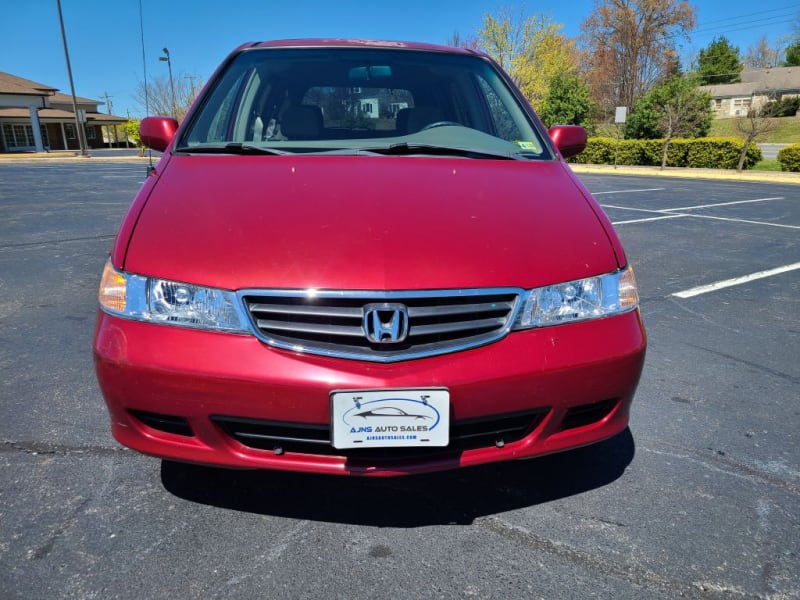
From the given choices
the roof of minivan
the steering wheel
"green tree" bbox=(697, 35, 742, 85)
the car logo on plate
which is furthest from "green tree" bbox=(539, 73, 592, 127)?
"green tree" bbox=(697, 35, 742, 85)

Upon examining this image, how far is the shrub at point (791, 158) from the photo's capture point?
2183 centimetres

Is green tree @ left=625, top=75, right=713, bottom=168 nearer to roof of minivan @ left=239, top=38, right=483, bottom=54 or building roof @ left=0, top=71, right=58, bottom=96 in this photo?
roof of minivan @ left=239, top=38, right=483, bottom=54

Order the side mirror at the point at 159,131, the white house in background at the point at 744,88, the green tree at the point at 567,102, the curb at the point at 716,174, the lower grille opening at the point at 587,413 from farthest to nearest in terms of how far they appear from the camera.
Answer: the white house in background at the point at 744,88
the green tree at the point at 567,102
the curb at the point at 716,174
the side mirror at the point at 159,131
the lower grille opening at the point at 587,413

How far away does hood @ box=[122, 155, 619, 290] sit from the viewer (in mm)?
1706

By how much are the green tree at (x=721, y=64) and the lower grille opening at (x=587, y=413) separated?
7460cm

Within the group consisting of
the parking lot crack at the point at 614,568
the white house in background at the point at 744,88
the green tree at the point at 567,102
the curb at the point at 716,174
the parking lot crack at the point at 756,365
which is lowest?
the curb at the point at 716,174

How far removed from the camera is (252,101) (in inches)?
119

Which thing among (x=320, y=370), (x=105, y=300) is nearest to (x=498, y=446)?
(x=320, y=370)

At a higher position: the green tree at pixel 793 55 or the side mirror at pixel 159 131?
the green tree at pixel 793 55

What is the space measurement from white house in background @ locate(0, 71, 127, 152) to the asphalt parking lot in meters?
43.4

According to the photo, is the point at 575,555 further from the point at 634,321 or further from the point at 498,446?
the point at 634,321

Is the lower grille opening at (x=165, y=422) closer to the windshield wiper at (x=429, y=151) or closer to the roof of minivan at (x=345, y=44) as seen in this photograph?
the windshield wiper at (x=429, y=151)

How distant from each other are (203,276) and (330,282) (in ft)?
1.27

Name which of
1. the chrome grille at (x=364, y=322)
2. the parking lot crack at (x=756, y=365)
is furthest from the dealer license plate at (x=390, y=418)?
the parking lot crack at (x=756, y=365)
